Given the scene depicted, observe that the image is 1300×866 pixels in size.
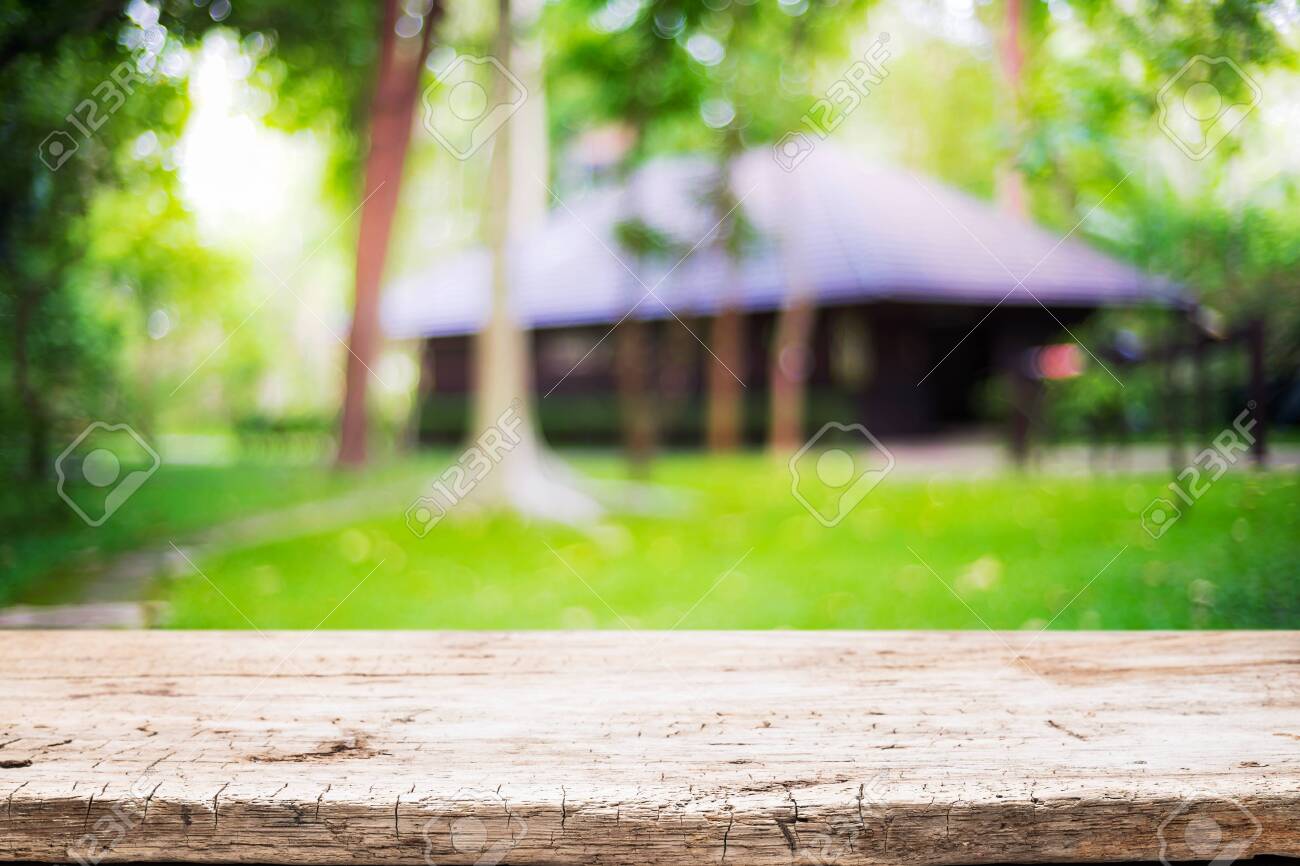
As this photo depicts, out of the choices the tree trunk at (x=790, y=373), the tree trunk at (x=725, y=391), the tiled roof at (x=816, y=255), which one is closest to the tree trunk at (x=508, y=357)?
the tiled roof at (x=816, y=255)

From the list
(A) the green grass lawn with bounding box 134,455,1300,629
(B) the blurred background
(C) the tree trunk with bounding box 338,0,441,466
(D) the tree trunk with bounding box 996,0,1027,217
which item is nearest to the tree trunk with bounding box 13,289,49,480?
(B) the blurred background

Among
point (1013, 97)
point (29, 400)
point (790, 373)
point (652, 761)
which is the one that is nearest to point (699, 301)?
point (790, 373)

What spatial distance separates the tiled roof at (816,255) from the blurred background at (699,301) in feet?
0.23

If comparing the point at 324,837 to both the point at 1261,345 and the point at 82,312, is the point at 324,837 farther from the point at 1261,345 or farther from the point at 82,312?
the point at 82,312

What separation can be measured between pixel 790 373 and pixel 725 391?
0.70 m

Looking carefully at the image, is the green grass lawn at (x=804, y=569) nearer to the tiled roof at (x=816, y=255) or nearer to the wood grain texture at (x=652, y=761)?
the wood grain texture at (x=652, y=761)

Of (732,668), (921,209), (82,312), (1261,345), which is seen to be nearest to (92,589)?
(82,312)

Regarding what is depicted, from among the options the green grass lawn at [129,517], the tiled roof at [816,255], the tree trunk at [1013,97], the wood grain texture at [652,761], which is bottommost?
the wood grain texture at [652,761]

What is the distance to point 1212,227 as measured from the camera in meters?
2.79

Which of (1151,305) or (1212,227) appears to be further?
(1151,305)

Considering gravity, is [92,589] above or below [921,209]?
below

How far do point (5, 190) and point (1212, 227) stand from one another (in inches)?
149

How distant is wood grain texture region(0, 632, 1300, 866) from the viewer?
844 mm

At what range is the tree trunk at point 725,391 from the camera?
937 centimetres
